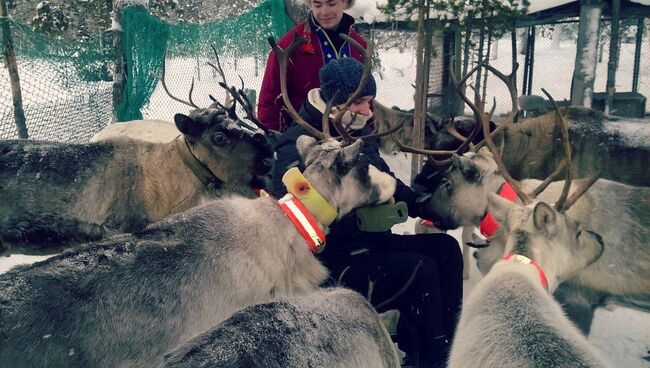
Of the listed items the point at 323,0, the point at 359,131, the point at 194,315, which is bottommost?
the point at 194,315

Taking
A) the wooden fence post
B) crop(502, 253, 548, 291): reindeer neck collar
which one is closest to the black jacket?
crop(502, 253, 548, 291): reindeer neck collar

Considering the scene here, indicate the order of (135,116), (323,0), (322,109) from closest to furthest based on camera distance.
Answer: (322,109), (323,0), (135,116)

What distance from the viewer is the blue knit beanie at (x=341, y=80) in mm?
3512

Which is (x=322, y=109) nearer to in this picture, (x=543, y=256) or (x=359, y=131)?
(x=359, y=131)

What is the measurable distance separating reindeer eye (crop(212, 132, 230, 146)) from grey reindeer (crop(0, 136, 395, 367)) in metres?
1.16

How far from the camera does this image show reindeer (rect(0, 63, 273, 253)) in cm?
405

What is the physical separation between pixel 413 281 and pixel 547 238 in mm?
727

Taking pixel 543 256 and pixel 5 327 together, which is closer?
pixel 5 327

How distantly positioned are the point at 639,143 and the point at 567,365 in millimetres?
3730

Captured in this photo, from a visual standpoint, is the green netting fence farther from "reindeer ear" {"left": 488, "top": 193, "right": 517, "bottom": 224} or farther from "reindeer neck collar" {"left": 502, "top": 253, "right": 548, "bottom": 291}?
"reindeer neck collar" {"left": 502, "top": 253, "right": 548, "bottom": 291}

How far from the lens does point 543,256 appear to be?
8.50 feet

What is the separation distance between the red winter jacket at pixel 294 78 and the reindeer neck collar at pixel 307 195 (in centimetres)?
149

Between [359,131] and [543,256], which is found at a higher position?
[359,131]

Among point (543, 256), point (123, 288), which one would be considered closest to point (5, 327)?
point (123, 288)
